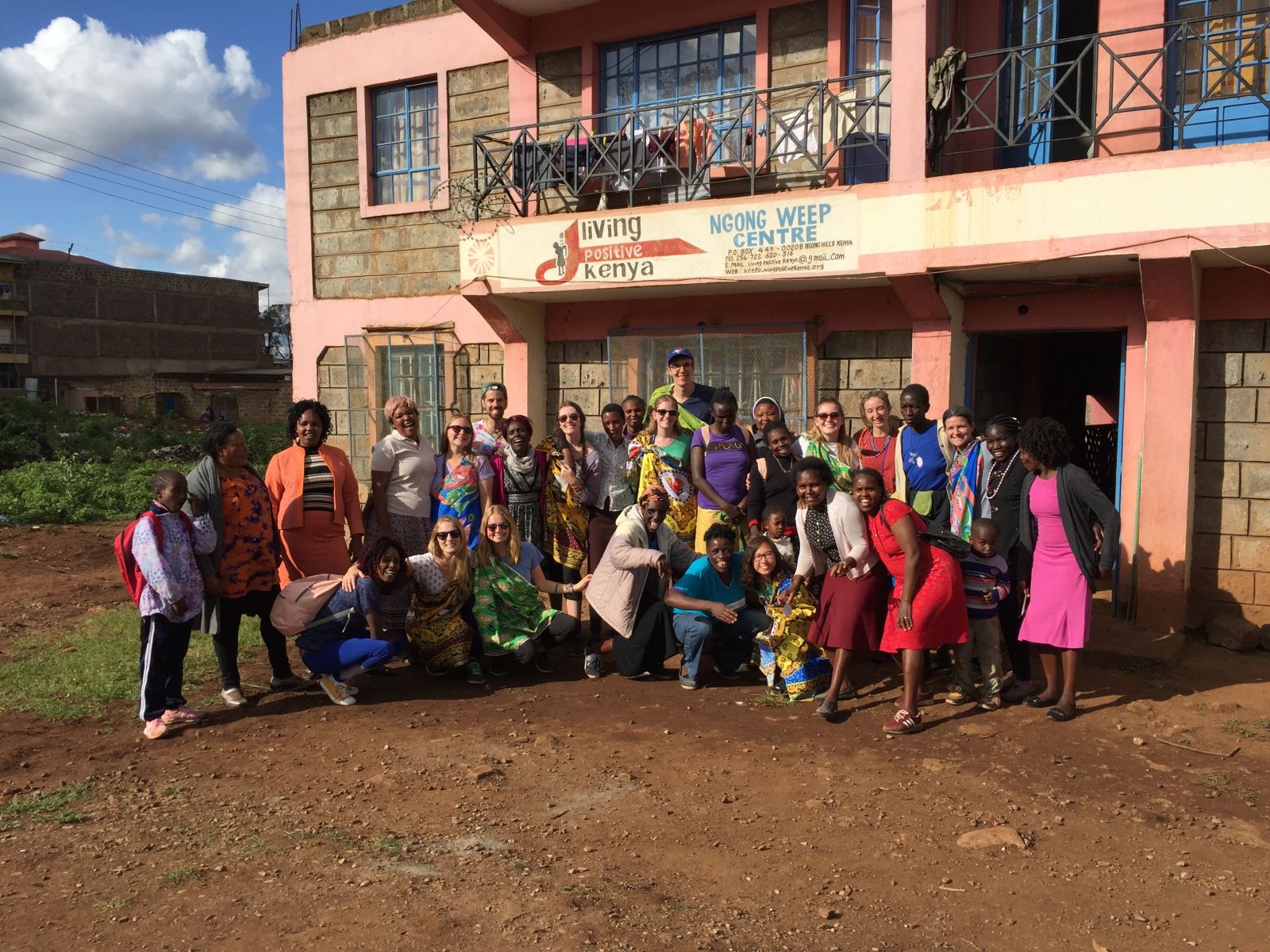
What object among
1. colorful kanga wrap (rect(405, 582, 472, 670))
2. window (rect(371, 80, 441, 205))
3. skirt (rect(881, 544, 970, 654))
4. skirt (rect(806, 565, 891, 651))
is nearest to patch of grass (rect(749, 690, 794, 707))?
skirt (rect(806, 565, 891, 651))

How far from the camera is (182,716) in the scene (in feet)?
18.1

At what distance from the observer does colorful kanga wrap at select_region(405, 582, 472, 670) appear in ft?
20.5

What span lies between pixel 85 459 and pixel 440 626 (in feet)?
54.2

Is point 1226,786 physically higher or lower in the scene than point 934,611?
lower

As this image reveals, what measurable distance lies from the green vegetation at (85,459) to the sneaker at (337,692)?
31.1ft

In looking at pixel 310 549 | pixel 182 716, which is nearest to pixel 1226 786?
pixel 310 549

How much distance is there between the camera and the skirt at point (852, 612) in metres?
5.57

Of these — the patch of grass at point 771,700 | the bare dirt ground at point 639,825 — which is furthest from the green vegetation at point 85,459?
the patch of grass at point 771,700

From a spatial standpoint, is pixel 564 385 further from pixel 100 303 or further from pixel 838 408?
pixel 100 303

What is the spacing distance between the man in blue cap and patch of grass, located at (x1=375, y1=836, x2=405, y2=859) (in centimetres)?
379

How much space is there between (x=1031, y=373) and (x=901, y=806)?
7.34m

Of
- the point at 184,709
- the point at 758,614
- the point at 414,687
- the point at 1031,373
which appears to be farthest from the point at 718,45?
the point at 184,709

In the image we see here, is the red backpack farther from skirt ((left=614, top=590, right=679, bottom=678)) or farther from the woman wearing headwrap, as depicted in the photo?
skirt ((left=614, top=590, right=679, bottom=678))

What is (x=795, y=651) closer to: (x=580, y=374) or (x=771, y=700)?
(x=771, y=700)
